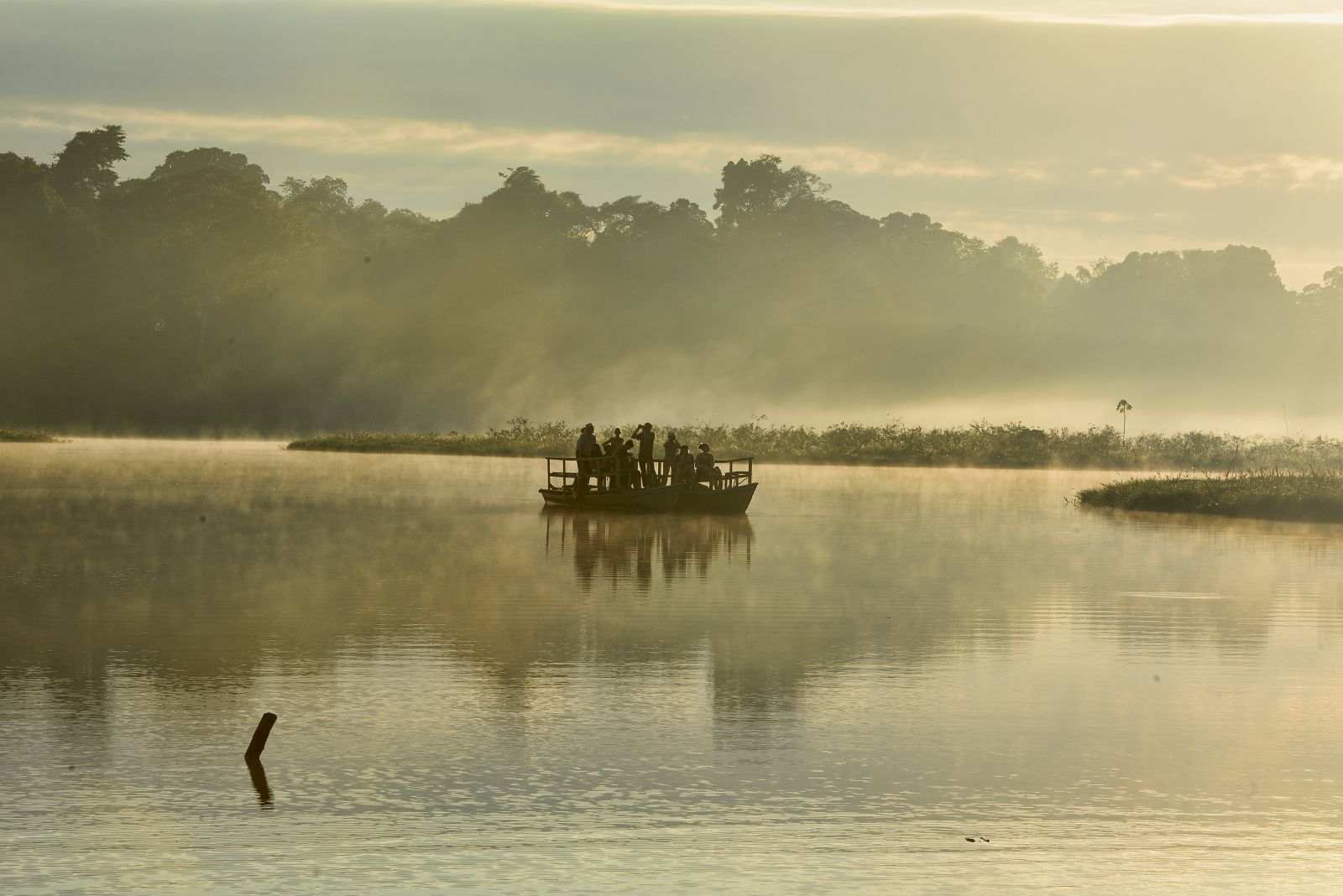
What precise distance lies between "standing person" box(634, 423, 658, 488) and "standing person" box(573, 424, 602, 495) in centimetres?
117

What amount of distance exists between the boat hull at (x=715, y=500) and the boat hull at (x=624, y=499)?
1.22 ft

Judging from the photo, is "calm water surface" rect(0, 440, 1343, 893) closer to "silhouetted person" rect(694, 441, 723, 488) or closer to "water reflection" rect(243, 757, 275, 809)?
"water reflection" rect(243, 757, 275, 809)

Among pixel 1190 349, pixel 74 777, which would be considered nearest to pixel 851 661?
pixel 74 777

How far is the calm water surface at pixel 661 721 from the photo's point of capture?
33.9 ft

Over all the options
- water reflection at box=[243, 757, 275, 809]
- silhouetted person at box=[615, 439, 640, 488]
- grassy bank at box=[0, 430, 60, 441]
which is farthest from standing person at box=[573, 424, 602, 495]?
grassy bank at box=[0, 430, 60, 441]

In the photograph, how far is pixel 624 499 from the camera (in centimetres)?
4603

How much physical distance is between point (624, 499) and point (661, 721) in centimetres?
3144

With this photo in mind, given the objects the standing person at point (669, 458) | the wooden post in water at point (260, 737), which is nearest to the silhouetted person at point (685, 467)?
the standing person at point (669, 458)

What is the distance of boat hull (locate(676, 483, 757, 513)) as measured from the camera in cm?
4541

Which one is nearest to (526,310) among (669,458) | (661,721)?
(669,458)

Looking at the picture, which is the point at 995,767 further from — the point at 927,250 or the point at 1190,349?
the point at 1190,349

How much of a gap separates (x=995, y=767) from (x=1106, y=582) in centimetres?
1579

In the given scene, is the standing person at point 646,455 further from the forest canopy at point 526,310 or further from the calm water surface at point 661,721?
the forest canopy at point 526,310

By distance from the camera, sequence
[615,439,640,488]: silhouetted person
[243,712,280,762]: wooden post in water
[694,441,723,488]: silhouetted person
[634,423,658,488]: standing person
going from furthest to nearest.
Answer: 1. [694,441,723,488]: silhouetted person
2. [634,423,658,488]: standing person
3. [615,439,640,488]: silhouetted person
4. [243,712,280,762]: wooden post in water
